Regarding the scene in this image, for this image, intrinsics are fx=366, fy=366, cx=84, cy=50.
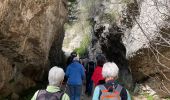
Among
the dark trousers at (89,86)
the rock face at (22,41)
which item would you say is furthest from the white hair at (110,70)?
the dark trousers at (89,86)

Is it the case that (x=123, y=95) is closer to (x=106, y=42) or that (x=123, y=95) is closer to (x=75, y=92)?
(x=75, y=92)

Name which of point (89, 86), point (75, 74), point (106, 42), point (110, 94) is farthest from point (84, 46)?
point (110, 94)

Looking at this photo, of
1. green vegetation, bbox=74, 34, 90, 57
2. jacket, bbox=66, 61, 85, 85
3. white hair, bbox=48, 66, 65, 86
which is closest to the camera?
white hair, bbox=48, 66, 65, 86

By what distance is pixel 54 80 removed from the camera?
4.99 metres

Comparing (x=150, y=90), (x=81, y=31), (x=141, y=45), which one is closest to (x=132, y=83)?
(x=150, y=90)

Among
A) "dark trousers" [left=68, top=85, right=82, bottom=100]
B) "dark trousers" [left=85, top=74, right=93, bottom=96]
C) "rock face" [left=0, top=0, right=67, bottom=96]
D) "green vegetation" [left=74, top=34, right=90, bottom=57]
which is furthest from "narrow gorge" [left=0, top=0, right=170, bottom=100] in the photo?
"green vegetation" [left=74, top=34, right=90, bottom=57]

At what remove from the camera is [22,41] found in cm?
1080

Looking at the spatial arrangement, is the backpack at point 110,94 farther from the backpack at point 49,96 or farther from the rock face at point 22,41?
the rock face at point 22,41

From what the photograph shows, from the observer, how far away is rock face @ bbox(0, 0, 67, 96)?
31.8 feet

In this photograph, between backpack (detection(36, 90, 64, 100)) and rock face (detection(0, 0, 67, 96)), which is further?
rock face (detection(0, 0, 67, 96))

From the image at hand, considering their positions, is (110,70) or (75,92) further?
(75,92)

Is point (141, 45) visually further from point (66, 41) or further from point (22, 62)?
point (66, 41)

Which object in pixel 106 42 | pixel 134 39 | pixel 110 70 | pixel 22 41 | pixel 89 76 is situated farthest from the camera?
pixel 106 42

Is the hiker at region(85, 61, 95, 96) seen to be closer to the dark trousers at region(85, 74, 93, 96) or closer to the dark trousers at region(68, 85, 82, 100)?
the dark trousers at region(85, 74, 93, 96)
